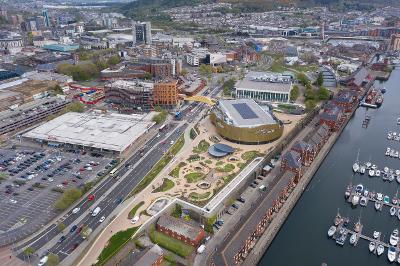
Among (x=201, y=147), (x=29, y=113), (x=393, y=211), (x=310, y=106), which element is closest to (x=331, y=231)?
(x=393, y=211)

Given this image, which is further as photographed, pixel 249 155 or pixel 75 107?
pixel 75 107

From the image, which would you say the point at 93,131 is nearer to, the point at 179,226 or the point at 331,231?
the point at 179,226

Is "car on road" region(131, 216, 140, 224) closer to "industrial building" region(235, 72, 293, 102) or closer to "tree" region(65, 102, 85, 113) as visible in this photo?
"tree" region(65, 102, 85, 113)

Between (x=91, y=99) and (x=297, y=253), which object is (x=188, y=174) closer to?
(x=297, y=253)

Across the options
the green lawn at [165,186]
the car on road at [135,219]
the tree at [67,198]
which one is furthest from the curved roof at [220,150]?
the tree at [67,198]

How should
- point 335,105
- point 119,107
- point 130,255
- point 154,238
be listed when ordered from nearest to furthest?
point 130,255 → point 154,238 → point 335,105 → point 119,107

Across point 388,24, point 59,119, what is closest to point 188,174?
point 59,119

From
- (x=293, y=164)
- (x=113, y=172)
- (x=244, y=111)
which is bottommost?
(x=113, y=172)
